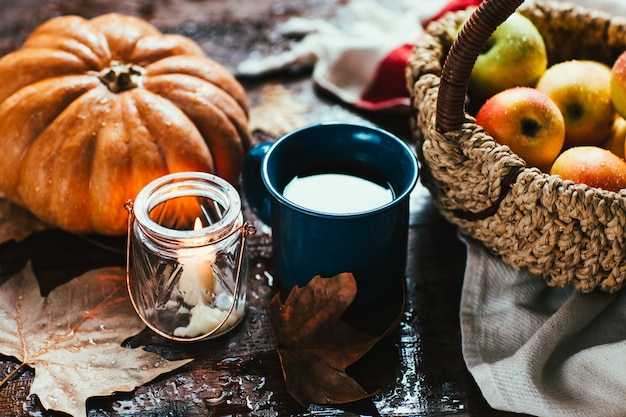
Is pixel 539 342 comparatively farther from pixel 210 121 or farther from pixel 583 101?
pixel 210 121

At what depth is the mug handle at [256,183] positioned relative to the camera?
736mm

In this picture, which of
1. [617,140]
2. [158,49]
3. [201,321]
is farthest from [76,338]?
[617,140]

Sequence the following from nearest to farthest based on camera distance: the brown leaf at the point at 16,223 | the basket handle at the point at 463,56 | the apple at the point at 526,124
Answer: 1. the basket handle at the point at 463,56
2. the apple at the point at 526,124
3. the brown leaf at the point at 16,223

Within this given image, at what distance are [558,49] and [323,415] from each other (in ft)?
1.76

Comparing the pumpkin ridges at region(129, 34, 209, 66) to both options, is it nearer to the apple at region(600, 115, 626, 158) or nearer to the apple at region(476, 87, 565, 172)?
the apple at region(476, 87, 565, 172)

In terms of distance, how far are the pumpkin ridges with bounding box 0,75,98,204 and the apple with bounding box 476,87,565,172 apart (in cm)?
44

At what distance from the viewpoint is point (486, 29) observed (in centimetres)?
60

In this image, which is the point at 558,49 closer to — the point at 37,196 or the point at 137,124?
the point at 137,124

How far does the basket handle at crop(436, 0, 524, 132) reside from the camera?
0.59 metres

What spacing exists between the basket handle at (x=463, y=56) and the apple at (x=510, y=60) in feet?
0.46

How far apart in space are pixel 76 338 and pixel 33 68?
12.3 inches

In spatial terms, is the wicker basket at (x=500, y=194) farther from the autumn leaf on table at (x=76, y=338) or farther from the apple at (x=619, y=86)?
the autumn leaf on table at (x=76, y=338)

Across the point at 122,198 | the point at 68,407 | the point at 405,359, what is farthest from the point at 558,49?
the point at 68,407

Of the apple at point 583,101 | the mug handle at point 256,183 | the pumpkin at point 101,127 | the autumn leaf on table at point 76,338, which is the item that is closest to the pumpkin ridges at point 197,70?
the pumpkin at point 101,127
